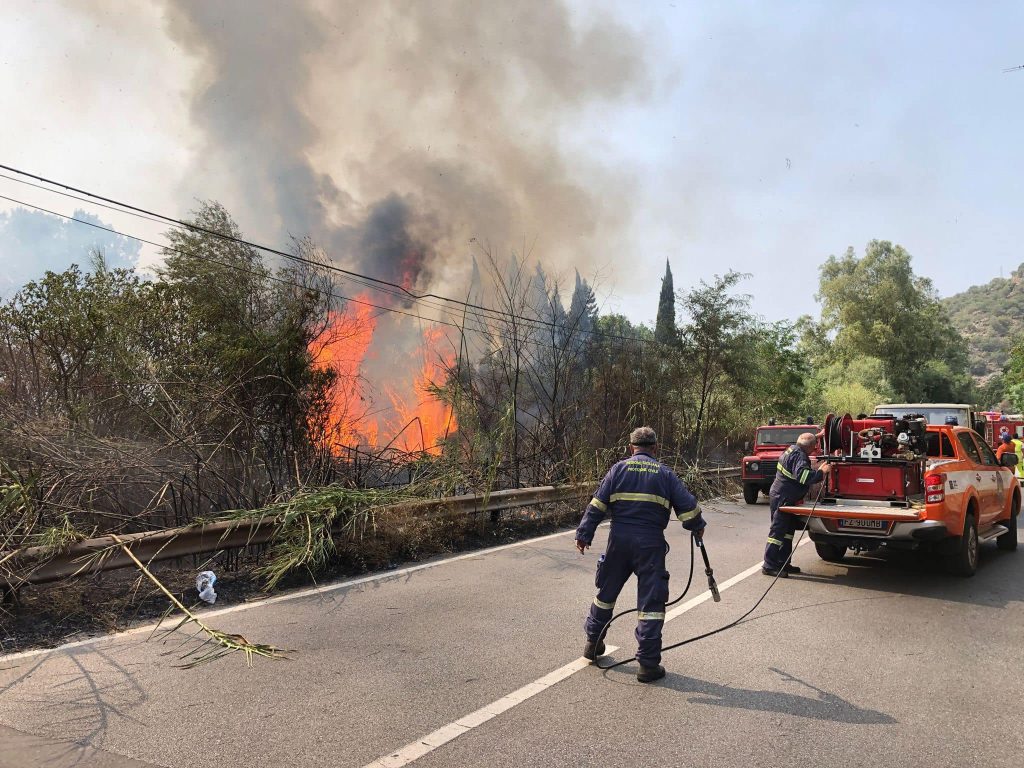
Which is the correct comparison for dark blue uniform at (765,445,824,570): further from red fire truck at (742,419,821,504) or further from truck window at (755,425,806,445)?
truck window at (755,425,806,445)

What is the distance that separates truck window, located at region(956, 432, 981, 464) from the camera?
8398 mm

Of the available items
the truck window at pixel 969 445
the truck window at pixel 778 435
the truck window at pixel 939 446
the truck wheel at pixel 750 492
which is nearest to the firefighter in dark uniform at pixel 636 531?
the truck window at pixel 939 446

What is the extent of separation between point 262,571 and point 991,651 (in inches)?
236

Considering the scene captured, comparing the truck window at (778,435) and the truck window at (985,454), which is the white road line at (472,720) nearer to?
the truck window at (985,454)

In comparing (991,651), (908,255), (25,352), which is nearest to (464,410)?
(25,352)

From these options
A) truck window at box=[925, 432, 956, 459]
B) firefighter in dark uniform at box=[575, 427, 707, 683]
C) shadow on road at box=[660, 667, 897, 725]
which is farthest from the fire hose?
truck window at box=[925, 432, 956, 459]

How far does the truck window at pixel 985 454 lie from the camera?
8.87 metres

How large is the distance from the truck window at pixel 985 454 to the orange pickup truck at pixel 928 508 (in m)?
0.02

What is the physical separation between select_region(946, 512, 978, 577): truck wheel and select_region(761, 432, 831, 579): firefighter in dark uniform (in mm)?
1473

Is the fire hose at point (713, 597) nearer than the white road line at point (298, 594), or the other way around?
the fire hose at point (713, 597)

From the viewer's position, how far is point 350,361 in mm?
13289

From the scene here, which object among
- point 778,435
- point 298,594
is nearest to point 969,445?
point 298,594

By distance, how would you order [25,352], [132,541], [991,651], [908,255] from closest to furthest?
[991,651] → [132,541] → [25,352] → [908,255]

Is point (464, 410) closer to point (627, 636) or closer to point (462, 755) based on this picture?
point (627, 636)
